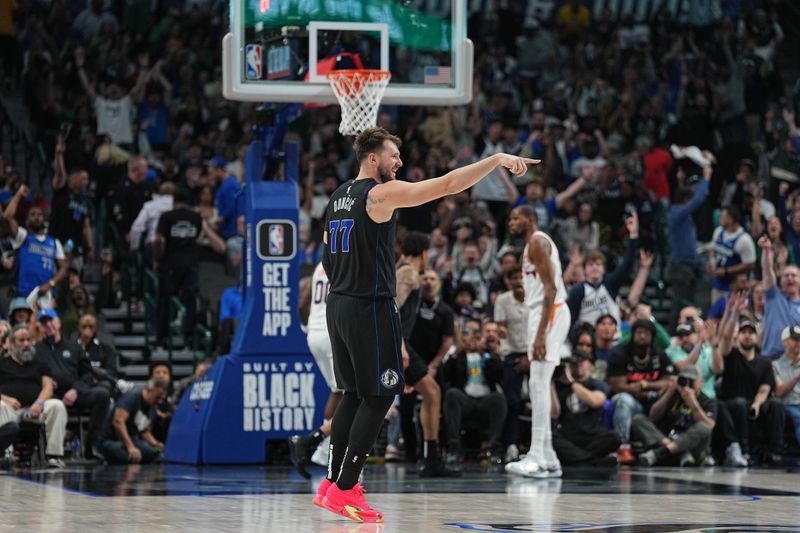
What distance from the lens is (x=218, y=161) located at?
21438 millimetres

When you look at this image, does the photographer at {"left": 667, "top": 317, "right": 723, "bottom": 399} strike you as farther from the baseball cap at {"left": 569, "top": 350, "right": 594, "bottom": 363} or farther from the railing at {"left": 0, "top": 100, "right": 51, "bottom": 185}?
the railing at {"left": 0, "top": 100, "right": 51, "bottom": 185}

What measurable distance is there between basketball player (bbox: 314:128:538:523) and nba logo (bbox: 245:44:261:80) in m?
4.97

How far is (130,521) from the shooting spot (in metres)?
8.36

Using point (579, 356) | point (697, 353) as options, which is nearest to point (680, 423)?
point (697, 353)

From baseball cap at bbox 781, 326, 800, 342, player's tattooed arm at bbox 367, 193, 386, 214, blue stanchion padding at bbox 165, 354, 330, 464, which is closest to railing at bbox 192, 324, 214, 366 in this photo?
blue stanchion padding at bbox 165, 354, 330, 464

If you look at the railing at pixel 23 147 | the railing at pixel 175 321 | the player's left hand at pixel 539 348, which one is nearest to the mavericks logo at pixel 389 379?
the player's left hand at pixel 539 348

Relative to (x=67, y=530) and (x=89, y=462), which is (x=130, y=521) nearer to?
(x=67, y=530)

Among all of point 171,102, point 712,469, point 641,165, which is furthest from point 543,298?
point 171,102

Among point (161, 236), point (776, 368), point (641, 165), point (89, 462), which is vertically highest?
point (641, 165)

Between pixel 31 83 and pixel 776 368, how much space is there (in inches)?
510

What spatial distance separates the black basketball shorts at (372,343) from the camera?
8.75 meters

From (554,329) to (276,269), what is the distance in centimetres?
334

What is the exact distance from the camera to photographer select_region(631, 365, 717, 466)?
15.2 m

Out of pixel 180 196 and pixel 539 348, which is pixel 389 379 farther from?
pixel 180 196
